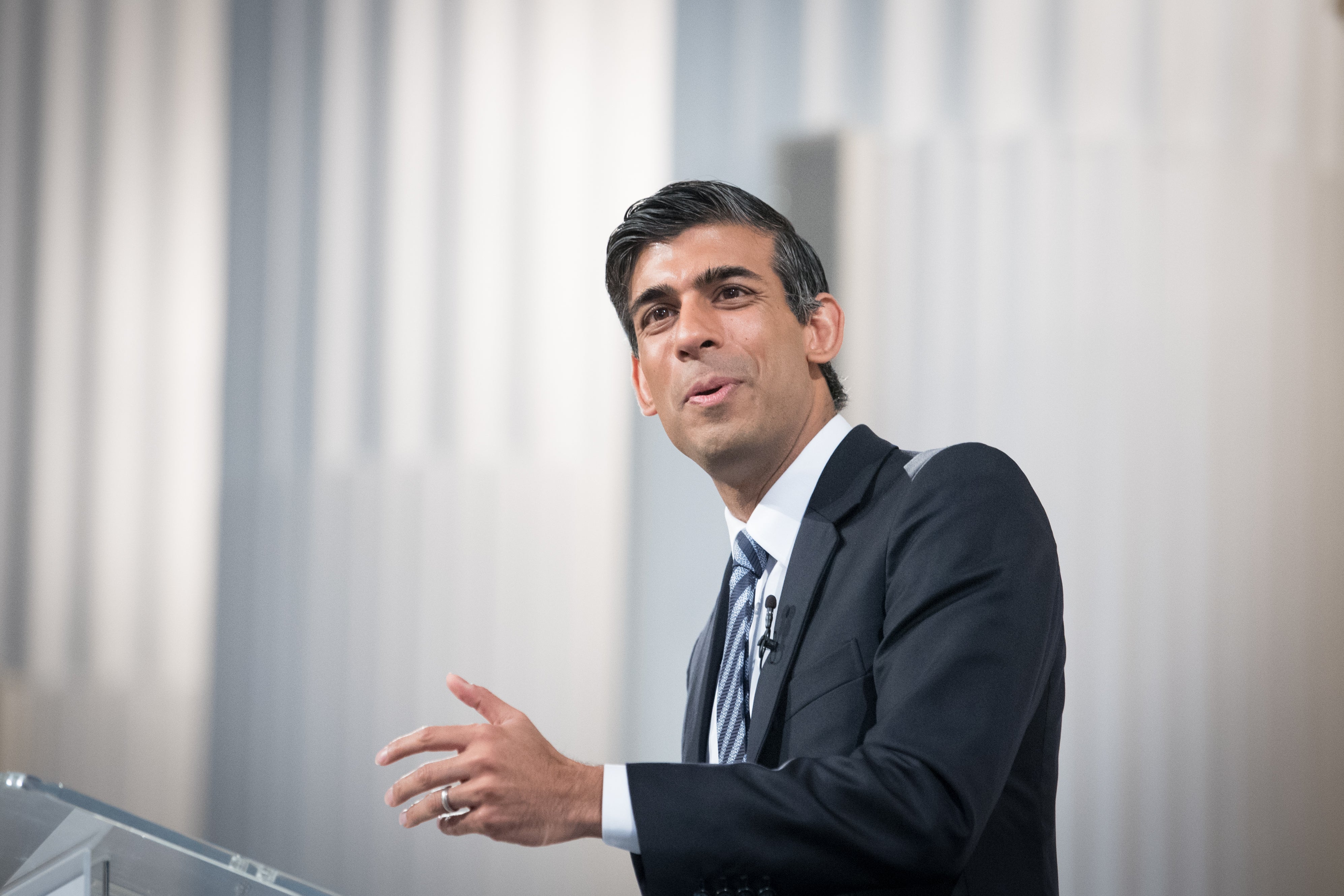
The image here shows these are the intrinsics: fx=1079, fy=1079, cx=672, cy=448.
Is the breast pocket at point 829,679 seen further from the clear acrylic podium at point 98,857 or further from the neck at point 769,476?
the clear acrylic podium at point 98,857

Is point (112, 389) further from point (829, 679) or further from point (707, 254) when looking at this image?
point (829, 679)

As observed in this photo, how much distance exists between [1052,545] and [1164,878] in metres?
1.46

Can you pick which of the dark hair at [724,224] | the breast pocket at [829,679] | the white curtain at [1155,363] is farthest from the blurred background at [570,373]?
the breast pocket at [829,679]

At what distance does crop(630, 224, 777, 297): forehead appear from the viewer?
57.6 inches

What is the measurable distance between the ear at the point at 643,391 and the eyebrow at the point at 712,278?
0.41ft

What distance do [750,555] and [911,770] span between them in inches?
19.7

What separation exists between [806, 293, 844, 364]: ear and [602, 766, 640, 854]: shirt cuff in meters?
0.74

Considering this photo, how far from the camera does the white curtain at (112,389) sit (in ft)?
9.43

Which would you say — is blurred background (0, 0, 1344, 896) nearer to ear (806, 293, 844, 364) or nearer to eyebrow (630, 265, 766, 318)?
ear (806, 293, 844, 364)

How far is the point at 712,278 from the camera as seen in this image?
146 cm

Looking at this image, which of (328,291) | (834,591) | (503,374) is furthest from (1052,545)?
(328,291)

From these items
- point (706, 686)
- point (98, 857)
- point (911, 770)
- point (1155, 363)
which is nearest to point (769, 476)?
point (706, 686)

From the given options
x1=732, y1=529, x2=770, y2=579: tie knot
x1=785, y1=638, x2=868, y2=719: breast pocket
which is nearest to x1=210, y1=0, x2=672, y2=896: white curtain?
x1=732, y1=529, x2=770, y2=579: tie knot

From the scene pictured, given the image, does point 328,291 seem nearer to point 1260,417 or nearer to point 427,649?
point 427,649
